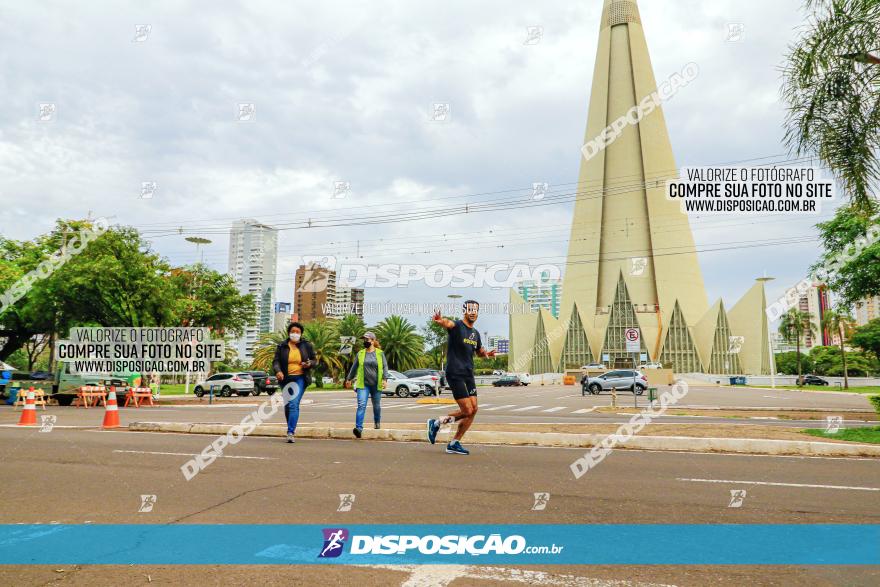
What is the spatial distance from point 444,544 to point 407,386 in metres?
31.4

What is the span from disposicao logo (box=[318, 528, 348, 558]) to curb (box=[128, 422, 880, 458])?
598 cm

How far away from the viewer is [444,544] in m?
4.32

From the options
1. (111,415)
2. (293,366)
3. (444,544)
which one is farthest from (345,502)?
(111,415)

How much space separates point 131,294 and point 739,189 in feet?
92.5

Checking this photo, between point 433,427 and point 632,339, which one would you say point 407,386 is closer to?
point 632,339

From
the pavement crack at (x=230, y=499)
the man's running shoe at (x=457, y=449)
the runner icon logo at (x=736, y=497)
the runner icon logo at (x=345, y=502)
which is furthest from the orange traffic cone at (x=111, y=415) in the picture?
the runner icon logo at (x=736, y=497)

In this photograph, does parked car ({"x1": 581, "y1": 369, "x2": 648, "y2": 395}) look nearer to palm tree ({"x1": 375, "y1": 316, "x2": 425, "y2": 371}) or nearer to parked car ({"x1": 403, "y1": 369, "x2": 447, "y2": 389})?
parked car ({"x1": 403, "y1": 369, "x2": 447, "y2": 389})

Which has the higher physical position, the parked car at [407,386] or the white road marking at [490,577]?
the white road marking at [490,577]

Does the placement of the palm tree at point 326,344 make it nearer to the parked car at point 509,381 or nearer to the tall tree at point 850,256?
the parked car at point 509,381

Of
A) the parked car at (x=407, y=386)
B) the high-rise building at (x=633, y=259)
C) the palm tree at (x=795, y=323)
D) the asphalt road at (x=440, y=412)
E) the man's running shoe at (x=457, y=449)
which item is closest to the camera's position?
the man's running shoe at (x=457, y=449)

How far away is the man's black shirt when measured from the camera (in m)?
8.47

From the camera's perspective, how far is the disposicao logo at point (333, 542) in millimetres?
4152

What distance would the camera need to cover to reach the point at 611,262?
311 ft

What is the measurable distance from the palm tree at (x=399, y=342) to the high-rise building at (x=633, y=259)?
38713 millimetres
